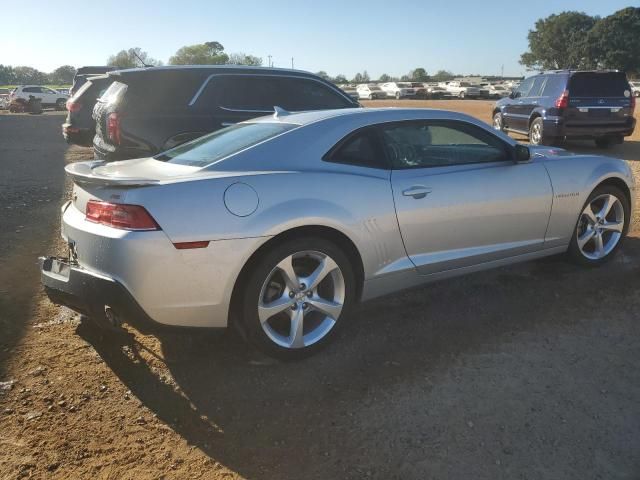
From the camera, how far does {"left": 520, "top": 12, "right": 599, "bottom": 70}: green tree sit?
276 ft

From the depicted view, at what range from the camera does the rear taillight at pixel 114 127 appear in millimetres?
6020

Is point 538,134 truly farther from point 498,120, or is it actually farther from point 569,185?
point 569,185

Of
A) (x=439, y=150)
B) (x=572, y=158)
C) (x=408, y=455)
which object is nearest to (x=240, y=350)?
(x=408, y=455)

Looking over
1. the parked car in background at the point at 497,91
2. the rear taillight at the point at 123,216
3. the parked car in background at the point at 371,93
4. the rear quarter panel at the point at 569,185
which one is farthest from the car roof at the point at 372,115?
the parked car in background at the point at 371,93

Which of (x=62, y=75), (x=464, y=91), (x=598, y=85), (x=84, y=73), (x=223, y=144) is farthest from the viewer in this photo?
(x=62, y=75)

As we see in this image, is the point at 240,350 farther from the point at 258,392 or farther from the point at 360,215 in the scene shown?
the point at 360,215

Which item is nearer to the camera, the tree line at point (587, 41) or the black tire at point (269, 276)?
the black tire at point (269, 276)

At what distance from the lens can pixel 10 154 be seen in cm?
1339

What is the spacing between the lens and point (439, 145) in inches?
162

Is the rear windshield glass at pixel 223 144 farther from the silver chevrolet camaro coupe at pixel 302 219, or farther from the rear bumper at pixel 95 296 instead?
the rear bumper at pixel 95 296

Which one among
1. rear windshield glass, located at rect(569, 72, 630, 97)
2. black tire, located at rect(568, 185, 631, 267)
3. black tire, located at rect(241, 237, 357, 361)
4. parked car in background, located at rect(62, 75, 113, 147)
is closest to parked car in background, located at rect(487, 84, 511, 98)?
rear windshield glass, located at rect(569, 72, 630, 97)

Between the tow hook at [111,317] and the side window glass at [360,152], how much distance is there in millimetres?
1522

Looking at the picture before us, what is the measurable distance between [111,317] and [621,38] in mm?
92741

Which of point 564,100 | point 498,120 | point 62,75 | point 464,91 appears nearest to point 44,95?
point 498,120
